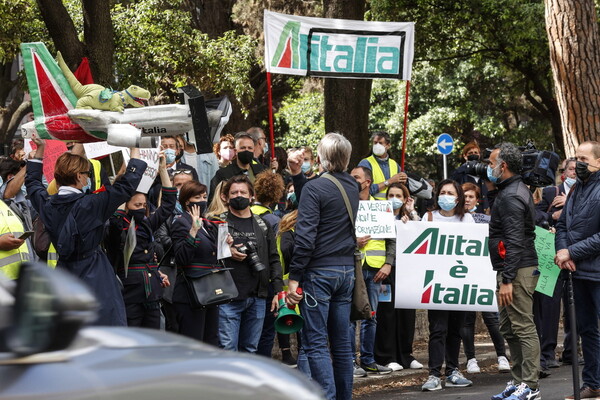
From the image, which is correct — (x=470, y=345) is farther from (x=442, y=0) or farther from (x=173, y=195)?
(x=442, y=0)

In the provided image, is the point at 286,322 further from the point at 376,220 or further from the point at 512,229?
the point at 376,220

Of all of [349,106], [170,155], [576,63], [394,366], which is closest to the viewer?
[170,155]

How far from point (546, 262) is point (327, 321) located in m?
2.37

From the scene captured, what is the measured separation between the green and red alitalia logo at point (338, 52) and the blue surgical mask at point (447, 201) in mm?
2699

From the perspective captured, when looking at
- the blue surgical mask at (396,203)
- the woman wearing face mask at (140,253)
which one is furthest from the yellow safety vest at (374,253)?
the woman wearing face mask at (140,253)

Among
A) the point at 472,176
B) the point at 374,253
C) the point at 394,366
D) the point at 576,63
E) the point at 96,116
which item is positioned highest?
the point at 576,63

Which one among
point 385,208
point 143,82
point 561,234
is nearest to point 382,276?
point 385,208

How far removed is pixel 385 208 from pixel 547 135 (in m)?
28.8

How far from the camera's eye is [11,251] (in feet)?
23.8

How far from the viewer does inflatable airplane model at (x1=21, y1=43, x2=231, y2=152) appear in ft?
22.3

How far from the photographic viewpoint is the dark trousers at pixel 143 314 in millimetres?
7898

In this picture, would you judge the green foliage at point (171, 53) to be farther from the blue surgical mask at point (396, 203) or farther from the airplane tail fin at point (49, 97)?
the airplane tail fin at point (49, 97)

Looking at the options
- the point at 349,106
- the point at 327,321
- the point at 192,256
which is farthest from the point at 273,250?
the point at 349,106

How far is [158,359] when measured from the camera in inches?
108
